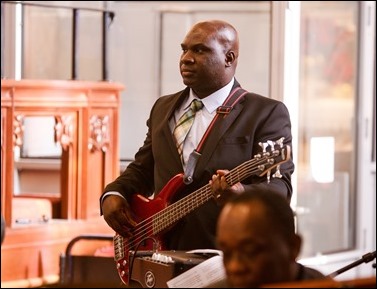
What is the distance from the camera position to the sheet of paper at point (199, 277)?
2.61 metres

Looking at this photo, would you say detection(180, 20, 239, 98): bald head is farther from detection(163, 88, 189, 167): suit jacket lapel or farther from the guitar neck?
the guitar neck

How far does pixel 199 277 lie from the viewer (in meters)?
2.64

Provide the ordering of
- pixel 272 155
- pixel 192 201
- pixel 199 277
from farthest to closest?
pixel 192 201 < pixel 272 155 < pixel 199 277

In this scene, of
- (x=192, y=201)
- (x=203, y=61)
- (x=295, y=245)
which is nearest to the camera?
(x=295, y=245)

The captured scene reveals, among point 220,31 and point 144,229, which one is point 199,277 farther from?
point 220,31

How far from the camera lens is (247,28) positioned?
9.02 meters

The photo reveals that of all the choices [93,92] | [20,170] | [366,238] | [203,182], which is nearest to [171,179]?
[203,182]

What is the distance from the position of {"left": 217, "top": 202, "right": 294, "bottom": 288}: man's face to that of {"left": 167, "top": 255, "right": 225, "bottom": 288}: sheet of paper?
0.51m

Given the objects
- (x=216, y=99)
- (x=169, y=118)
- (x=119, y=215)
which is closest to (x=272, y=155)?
(x=216, y=99)

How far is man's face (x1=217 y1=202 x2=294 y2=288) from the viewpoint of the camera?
79.9 inches

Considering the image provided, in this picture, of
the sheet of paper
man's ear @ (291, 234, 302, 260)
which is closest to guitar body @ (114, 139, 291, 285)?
the sheet of paper

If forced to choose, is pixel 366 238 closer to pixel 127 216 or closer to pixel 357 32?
pixel 357 32

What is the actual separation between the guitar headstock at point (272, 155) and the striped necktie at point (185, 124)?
38 centimetres

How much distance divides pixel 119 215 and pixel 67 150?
307 centimetres
